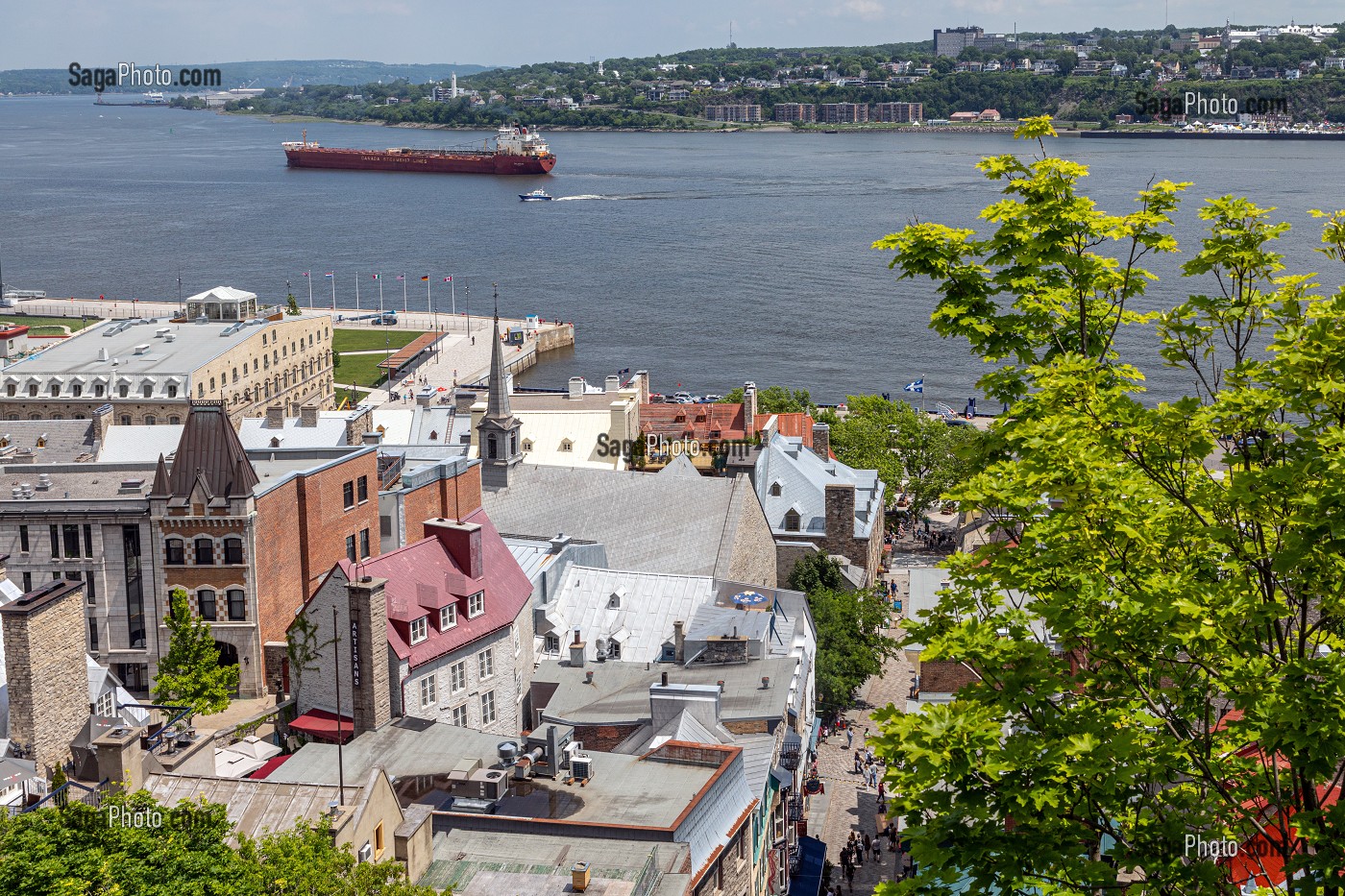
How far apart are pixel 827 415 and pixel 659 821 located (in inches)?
2240

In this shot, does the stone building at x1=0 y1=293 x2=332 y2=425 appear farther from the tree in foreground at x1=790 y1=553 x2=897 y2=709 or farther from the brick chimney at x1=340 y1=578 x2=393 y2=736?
the brick chimney at x1=340 y1=578 x2=393 y2=736

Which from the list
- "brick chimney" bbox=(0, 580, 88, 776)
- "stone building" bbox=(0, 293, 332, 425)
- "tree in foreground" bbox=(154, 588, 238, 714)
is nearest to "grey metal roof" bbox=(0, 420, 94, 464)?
"stone building" bbox=(0, 293, 332, 425)

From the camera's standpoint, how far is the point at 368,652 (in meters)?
31.1

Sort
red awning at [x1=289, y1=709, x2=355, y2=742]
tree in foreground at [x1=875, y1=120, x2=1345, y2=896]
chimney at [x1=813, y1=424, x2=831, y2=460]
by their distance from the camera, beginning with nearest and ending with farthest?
tree in foreground at [x1=875, y1=120, x2=1345, y2=896], red awning at [x1=289, y1=709, x2=355, y2=742], chimney at [x1=813, y1=424, x2=831, y2=460]

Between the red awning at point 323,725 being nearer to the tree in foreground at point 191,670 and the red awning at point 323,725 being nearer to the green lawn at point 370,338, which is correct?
the tree in foreground at point 191,670

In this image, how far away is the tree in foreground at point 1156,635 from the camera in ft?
41.2

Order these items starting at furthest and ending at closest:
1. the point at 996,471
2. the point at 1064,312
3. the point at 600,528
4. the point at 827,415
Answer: the point at 827,415 < the point at 600,528 < the point at 1064,312 < the point at 996,471

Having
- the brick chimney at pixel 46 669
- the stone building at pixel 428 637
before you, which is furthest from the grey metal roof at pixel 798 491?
the brick chimney at pixel 46 669

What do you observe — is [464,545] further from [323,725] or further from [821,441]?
[821,441]

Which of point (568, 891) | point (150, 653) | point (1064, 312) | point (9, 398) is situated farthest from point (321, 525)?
point (9, 398)

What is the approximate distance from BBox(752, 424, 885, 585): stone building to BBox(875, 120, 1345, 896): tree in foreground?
43417mm

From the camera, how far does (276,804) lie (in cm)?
2292

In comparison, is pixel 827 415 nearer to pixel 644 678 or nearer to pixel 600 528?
pixel 600 528

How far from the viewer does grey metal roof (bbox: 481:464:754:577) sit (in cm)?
5006
